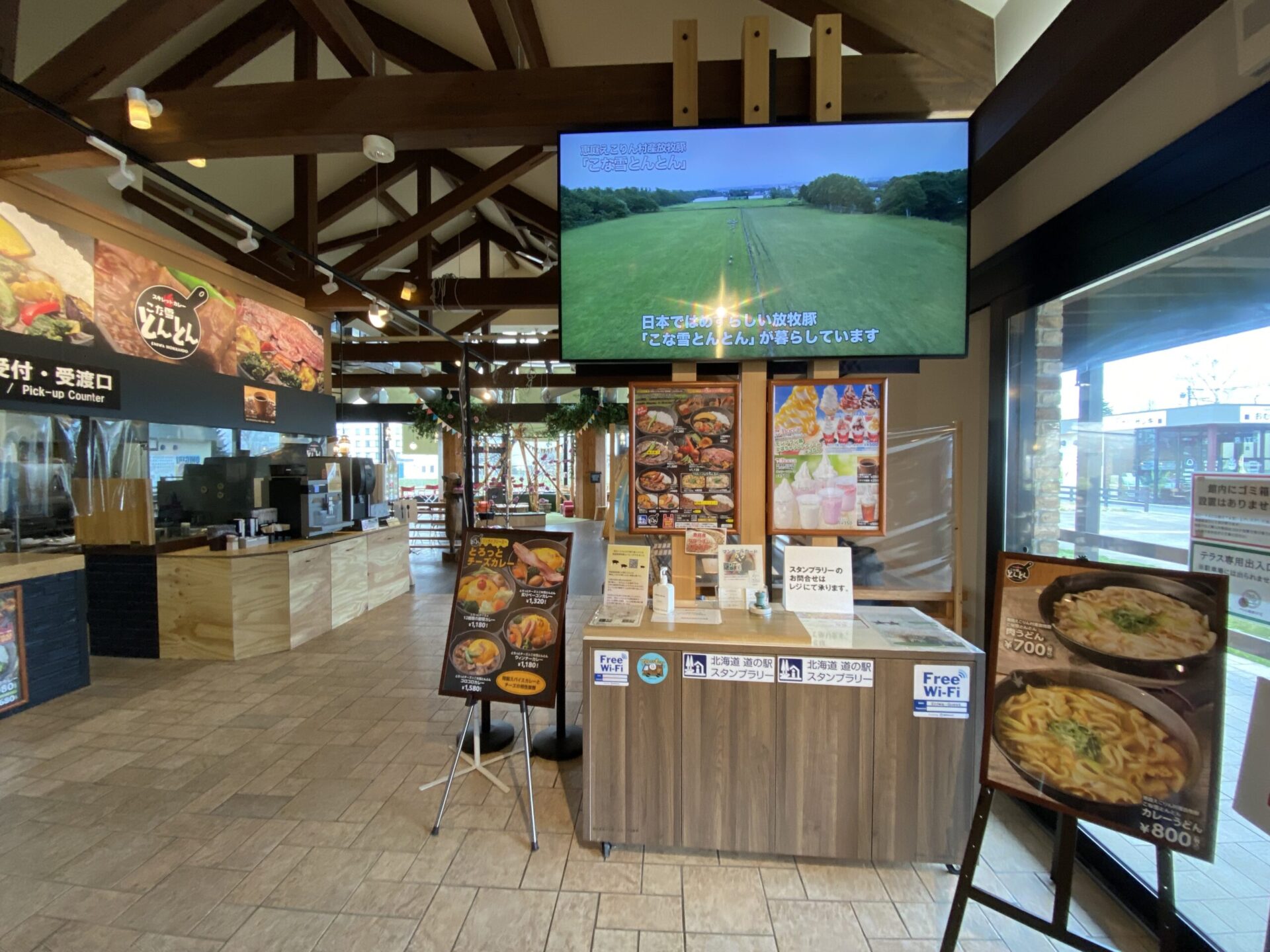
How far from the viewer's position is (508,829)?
2.22 metres

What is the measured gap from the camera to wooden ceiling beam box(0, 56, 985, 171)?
2.42 m

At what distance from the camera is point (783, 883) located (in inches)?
76.1

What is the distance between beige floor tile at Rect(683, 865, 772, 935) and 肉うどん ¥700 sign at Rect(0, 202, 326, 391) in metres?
5.15

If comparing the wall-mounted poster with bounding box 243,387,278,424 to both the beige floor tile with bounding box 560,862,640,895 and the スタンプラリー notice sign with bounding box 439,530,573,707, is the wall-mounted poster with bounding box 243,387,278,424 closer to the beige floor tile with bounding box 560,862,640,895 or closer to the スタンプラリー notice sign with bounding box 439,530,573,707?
the スタンプラリー notice sign with bounding box 439,530,573,707

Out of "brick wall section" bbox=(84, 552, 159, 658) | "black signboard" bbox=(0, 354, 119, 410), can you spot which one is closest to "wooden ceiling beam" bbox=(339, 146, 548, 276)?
"black signboard" bbox=(0, 354, 119, 410)

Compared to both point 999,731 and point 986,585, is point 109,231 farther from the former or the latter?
point 986,585

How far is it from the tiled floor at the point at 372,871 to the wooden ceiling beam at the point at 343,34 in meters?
4.00

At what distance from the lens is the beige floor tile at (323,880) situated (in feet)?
6.09

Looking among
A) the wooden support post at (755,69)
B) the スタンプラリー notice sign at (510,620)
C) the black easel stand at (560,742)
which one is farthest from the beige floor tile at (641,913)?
the wooden support post at (755,69)

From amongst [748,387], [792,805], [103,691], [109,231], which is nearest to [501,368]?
[109,231]

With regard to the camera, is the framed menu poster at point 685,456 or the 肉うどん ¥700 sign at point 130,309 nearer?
the framed menu poster at point 685,456

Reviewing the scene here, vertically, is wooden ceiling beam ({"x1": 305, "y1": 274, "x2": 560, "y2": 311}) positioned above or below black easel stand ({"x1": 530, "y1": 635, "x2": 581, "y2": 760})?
above

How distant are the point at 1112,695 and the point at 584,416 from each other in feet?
34.2

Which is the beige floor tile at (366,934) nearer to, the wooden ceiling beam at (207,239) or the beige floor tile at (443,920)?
the beige floor tile at (443,920)
